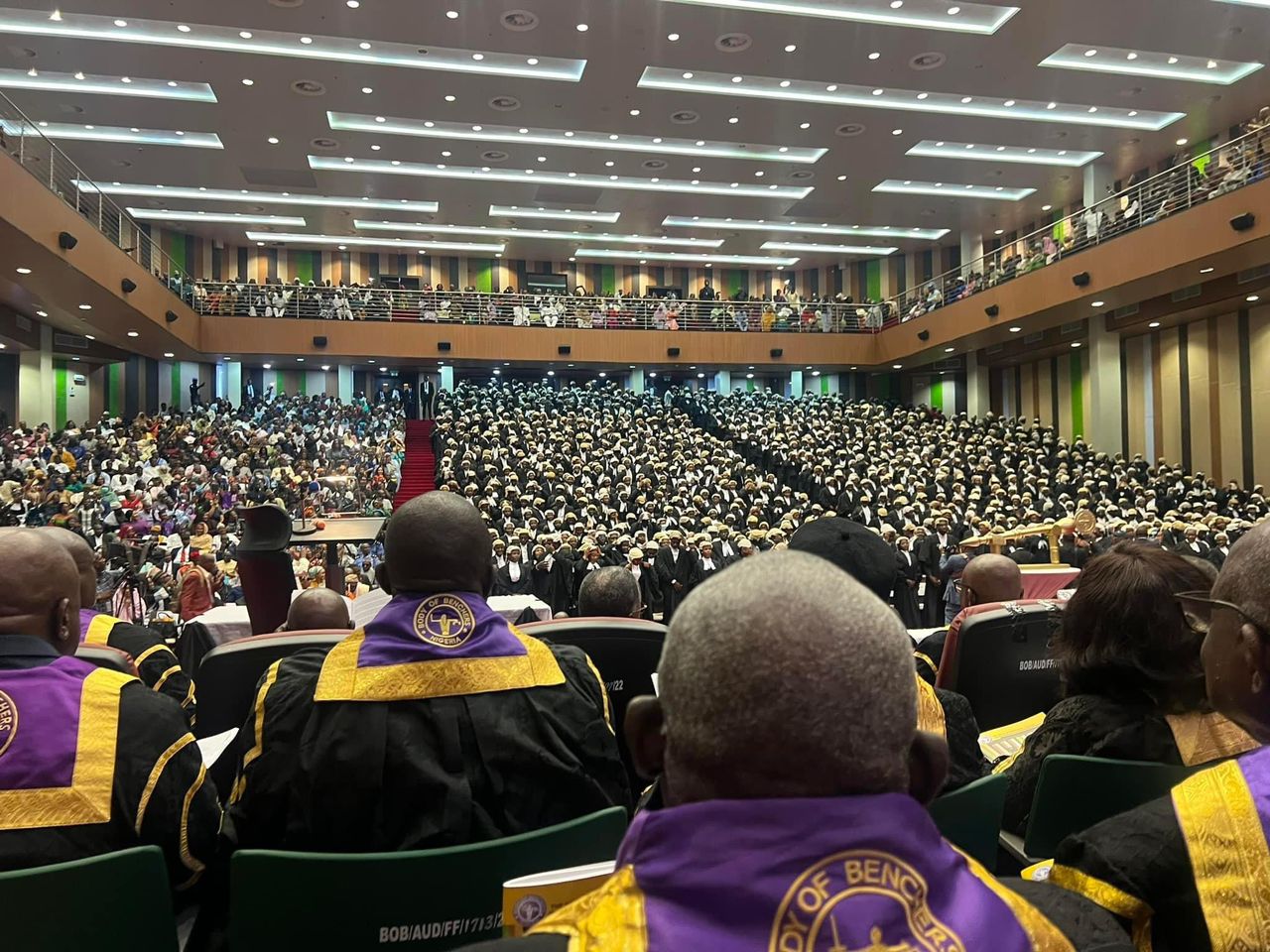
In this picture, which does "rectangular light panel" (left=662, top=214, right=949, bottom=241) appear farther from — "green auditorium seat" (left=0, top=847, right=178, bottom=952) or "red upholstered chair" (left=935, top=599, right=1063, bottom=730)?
"green auditorium seat" (left=0, top=847, right=178, bottom=952)

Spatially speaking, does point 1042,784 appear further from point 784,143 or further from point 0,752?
point 784,143

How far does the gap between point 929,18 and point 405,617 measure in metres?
15.0

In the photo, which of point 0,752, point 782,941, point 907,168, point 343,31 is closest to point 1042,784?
point 782,941

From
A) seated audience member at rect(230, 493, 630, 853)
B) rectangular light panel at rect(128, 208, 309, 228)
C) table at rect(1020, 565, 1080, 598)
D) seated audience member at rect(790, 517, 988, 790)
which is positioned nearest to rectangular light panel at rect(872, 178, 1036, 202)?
rectangular light panel at rect(128, 208, 309, 228)

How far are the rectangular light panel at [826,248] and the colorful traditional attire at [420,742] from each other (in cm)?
2573

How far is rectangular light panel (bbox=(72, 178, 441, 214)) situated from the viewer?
2139 cm

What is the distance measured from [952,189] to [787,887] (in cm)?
2354

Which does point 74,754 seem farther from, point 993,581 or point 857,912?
point 993,581

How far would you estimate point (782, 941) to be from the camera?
775 mm

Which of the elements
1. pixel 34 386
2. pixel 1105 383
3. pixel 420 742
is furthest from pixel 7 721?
pixel 1105 383

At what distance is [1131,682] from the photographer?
2.08 meters

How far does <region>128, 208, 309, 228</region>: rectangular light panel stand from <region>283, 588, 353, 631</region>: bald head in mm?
22682

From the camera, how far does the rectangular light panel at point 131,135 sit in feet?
57.8

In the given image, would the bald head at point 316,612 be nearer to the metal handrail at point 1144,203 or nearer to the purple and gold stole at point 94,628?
the purple and gold stole at point 94,628
